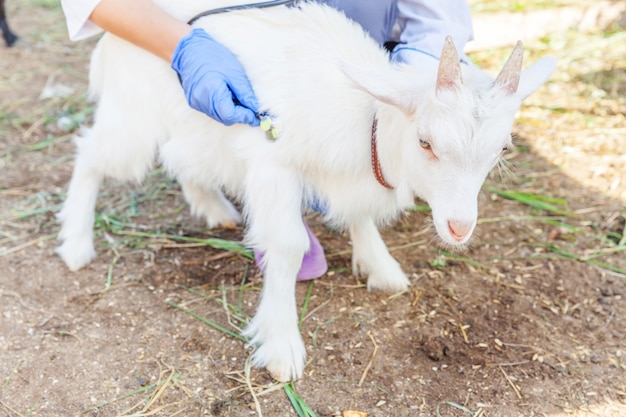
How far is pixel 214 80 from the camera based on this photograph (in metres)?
1.94

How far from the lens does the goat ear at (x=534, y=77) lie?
5.40 ft

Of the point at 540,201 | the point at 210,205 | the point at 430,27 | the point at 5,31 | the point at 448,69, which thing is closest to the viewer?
the point at 448,69

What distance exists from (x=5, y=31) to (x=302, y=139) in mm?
3308

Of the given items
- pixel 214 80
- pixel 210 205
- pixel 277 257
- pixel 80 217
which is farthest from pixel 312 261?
pixel 80 217

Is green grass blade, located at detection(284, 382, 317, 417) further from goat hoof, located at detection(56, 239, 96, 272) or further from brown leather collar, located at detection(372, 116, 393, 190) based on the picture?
goat hoof, located at detection(56, 239, 96, 272)

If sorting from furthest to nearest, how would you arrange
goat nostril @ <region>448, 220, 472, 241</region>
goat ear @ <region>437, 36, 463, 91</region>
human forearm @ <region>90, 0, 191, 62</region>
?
human forearm @ <region>90, 0, 191, 62</region>, goat nostril @ <region>448, 220, 472, 241</region>, goat ear @ <region>437, 36, 463, 91</region>

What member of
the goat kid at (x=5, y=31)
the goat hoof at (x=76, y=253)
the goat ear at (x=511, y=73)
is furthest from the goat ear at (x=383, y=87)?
the goat kid at (x=5, y=31)

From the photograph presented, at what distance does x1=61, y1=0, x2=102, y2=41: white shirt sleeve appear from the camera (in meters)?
2.18

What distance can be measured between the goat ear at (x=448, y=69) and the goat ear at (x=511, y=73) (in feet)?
0.32

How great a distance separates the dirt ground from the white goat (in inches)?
5.5

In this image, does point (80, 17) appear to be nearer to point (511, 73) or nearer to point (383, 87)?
point (383, 87)

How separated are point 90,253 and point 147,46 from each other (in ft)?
2.81

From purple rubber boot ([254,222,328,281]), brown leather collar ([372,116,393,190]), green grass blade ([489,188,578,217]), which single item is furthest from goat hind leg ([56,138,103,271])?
green grass blade ([489,188,578,217])

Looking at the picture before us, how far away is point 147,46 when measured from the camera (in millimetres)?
2172
